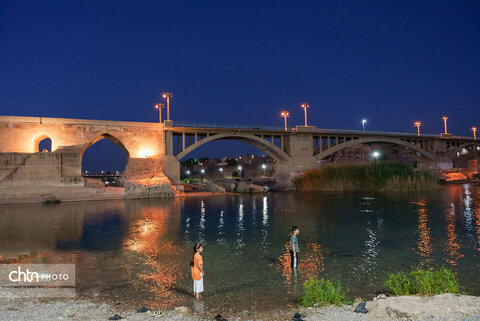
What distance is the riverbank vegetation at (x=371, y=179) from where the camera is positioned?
3303cm

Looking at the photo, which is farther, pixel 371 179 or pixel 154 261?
pixel 371 179

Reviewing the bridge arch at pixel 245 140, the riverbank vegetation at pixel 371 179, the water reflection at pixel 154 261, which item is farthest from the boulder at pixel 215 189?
the water reflection at pixel 154 261

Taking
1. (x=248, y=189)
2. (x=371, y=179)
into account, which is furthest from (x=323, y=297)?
(x=248, y=189)

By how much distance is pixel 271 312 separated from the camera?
222 inches

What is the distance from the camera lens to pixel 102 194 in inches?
1195

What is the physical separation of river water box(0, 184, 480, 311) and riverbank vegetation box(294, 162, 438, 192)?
15.1m

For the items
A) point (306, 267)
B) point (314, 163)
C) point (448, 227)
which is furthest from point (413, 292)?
point (314, 163)

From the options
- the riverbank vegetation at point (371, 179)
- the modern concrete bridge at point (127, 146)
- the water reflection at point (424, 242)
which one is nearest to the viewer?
the water reflection at point (424, 242)

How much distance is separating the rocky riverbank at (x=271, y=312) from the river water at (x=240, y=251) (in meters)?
0.51

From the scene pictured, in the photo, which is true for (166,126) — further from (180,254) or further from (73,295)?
(73,295)

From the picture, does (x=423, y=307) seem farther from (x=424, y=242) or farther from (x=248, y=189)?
(x=248, y=189)

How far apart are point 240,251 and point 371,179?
28.0m

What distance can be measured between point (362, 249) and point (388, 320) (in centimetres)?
608

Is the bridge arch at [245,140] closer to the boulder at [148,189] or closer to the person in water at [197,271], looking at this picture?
the boulder at [148,189]
